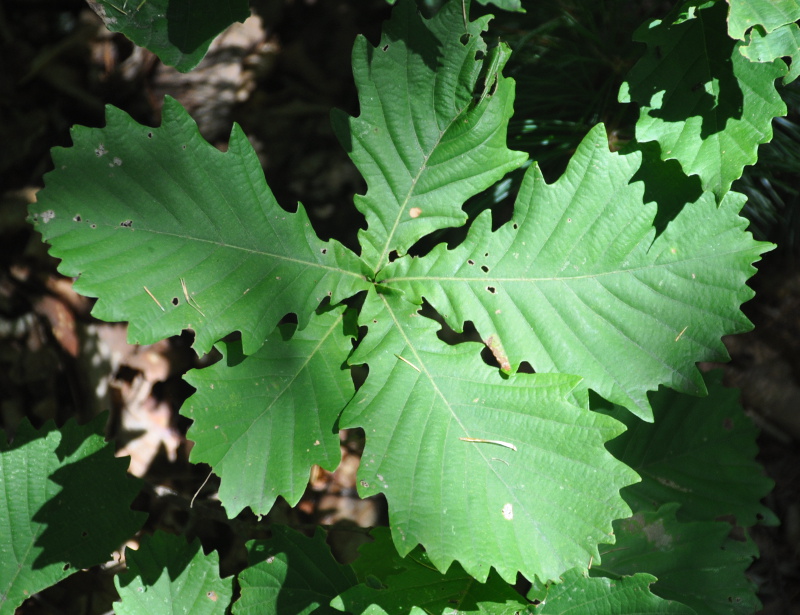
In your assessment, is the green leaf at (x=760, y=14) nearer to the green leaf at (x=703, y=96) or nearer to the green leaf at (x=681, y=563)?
the green leaf at (x=703, y=96)

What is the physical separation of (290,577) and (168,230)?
36.4 inches

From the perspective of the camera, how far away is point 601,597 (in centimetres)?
150

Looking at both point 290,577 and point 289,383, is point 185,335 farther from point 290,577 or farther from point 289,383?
point 289,383

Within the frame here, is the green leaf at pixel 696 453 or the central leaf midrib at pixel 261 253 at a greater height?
the central leaf midrib at pixel 261 253

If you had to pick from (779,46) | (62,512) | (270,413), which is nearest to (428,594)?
(270,413)

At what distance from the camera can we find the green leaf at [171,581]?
1.63 meters

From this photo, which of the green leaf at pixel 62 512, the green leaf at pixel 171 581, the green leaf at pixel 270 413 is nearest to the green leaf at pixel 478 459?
the green leaf at pixel 270 413

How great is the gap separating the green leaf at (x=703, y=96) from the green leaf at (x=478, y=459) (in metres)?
0.55

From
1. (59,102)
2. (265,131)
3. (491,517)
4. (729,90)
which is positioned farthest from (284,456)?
(59,102)

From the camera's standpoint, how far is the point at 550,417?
1313 mm

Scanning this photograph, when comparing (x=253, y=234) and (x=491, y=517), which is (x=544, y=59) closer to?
(x=253, y=234)

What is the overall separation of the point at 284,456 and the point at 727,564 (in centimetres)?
123

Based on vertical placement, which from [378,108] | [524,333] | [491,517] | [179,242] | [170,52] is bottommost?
[491,517]

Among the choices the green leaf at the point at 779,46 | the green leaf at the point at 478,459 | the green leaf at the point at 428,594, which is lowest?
the green leaf at the point at 428,594
